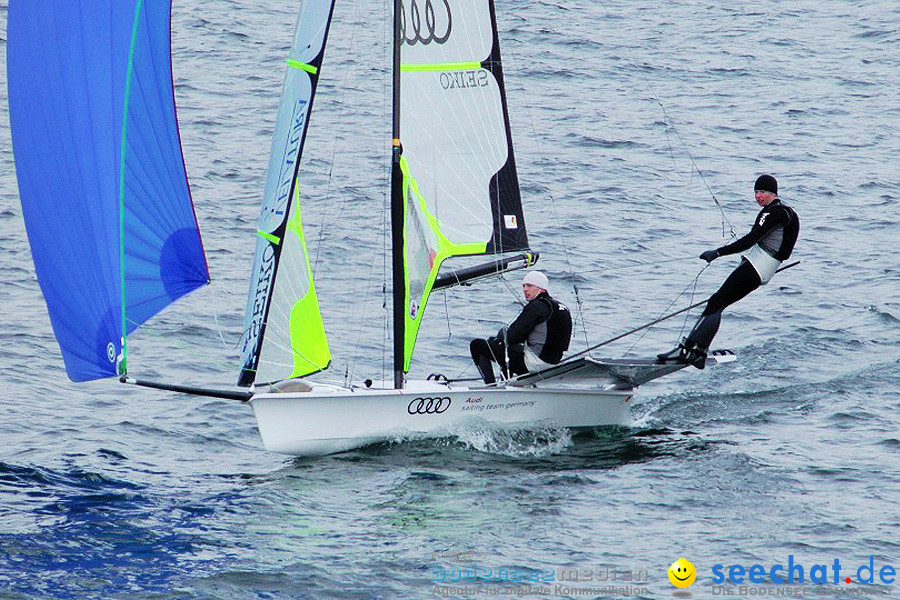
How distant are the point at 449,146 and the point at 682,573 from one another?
Answer: 16.8ft

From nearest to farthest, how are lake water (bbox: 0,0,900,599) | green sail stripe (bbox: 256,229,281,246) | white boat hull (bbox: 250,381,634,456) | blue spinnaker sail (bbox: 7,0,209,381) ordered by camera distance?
lake water (bbox: 0,0,900,599) → blue spinnaker sail (bbox: 7,0,209,381) → green sail stripe (bbox: 256,229,281,246) → white boat hull (bbox: 250,381,634,456)

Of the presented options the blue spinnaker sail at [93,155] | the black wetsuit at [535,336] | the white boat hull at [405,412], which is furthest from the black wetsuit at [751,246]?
the blue spinnaker sail at [93,155]

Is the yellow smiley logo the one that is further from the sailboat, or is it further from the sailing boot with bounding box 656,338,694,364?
the sailing boot with bounding box 656,338,694,364

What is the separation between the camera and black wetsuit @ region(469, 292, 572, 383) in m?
13.4

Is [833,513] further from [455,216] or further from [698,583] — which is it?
[455,216]

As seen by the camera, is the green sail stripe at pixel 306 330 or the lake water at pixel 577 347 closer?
the lake water at pixel 577 347

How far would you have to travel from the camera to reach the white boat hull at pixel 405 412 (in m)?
12.6

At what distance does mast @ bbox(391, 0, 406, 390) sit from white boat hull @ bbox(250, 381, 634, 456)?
13.8 inches

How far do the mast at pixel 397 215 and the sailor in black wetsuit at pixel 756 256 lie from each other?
261 centimetres

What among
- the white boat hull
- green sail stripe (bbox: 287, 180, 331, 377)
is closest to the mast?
the white boat hull

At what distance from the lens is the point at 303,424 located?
12680 millimetres

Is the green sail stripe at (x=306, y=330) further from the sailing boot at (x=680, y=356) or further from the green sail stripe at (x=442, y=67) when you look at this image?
the sailing boot at (x=680, y=356)

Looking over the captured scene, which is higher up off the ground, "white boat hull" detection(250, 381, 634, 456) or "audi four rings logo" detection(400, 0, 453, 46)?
"audi four rings logo" detection(400, 0, 453, 46)

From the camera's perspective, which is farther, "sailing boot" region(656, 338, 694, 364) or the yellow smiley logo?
"sailing boot" region(656, 338, 694, 364)
